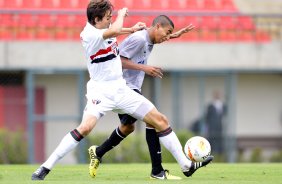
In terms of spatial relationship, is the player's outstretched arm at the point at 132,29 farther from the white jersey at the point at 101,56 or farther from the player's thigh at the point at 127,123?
the player's thigh at the point at 127,123

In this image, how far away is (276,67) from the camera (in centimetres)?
2116

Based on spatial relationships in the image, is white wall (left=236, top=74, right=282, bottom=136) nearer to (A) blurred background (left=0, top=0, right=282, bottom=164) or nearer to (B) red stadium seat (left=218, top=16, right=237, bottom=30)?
(A) blurred background (left=0, top=0, right=282, bottom=164)

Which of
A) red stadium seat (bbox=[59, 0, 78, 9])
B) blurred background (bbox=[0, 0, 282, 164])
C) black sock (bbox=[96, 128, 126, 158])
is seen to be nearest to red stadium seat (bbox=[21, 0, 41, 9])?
blurred background (bbox=[0, 0, 282, 164])

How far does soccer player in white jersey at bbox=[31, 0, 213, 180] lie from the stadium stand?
10714mm

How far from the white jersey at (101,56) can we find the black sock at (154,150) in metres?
0.88

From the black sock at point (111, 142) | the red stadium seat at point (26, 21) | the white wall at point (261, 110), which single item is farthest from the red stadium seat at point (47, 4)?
the black sock at point (111, 142)

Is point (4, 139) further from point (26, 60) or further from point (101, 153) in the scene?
point (101, 153)

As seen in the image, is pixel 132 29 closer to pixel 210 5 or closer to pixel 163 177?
pixel 163 177

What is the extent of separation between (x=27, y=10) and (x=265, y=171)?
9.88m

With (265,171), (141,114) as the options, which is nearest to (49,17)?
(265,171)

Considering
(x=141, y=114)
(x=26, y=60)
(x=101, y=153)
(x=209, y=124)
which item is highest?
(x=141, y=114)

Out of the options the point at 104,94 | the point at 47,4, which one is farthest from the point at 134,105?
the point at 47,4

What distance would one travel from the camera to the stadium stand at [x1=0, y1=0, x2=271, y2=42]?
67.3ft

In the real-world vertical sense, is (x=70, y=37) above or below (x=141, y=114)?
below
